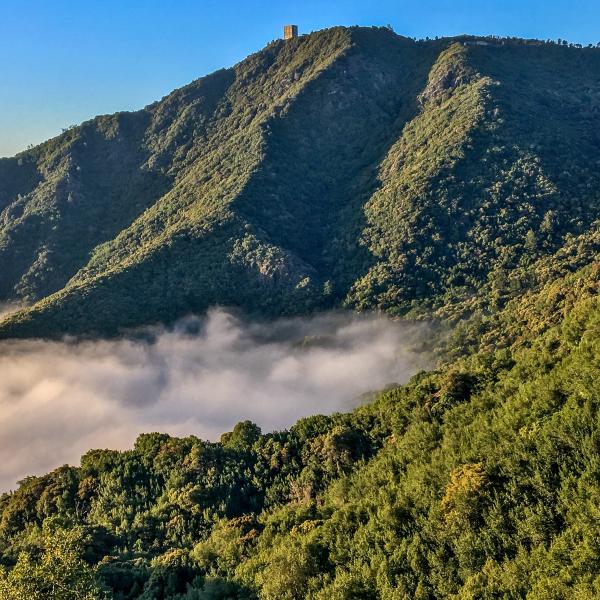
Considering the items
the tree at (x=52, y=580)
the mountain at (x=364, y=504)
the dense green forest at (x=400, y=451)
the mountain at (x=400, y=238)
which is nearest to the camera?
the tree at (x=52, y=580)

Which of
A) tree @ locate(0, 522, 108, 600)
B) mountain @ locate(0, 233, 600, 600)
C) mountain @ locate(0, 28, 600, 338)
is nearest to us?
tree @ locate(0, 522, 108, 600)

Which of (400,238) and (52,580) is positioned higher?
(400,238)

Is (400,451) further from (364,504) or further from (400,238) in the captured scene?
(400,238)

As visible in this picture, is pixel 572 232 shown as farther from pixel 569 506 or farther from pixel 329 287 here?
pixel 569 506

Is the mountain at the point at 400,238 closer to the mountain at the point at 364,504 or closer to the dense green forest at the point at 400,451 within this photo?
the dense green forest at the point at 400,451

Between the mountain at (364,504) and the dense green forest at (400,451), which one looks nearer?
the mountain at (364,504)

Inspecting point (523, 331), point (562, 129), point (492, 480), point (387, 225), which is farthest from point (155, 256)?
point (492, 480)

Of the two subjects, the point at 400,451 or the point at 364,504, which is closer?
the point at 364,504

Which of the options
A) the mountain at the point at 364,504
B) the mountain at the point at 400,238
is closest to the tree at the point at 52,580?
the mountain at the point at 364,504

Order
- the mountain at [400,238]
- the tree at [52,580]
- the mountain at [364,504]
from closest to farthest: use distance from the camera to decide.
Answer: the tree at [52,580] < the mountain at [364,504] < the mountain at [400,238]

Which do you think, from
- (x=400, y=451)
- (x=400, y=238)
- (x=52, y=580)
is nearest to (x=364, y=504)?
(x=400, y=451)

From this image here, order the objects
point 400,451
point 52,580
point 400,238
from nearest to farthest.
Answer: point 52,580, point 400,451, point 400,238

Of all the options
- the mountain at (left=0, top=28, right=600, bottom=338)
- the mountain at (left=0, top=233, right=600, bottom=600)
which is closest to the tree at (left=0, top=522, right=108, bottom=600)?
the mountain at (left=0, top=233, right=600, bottom=600)

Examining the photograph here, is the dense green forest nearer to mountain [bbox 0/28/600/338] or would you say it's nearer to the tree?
the tree
